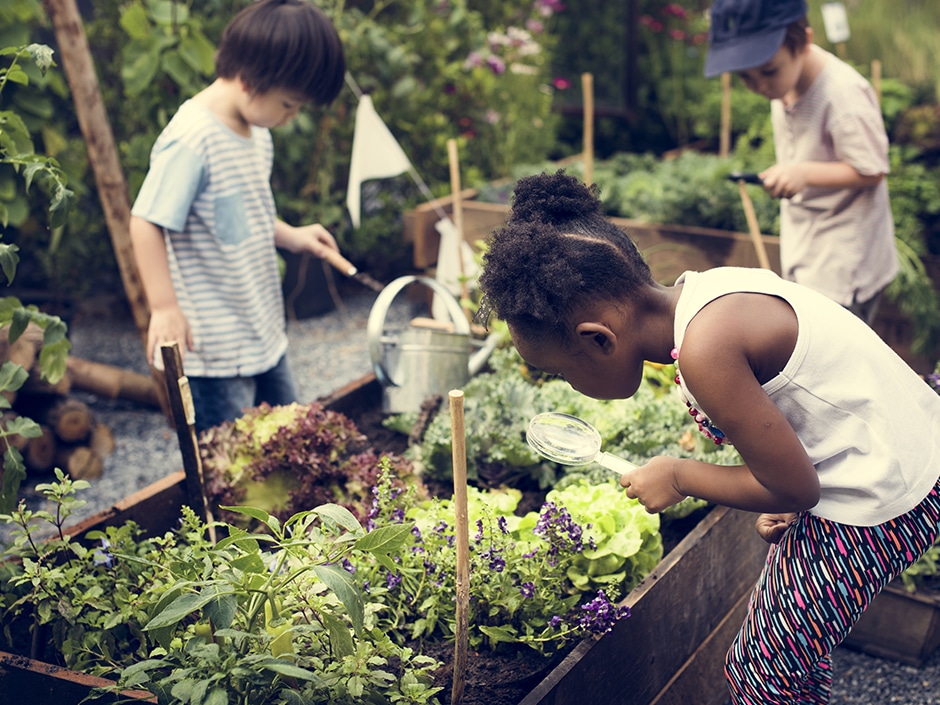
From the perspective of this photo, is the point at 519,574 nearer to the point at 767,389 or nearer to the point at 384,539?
the point at 384,539

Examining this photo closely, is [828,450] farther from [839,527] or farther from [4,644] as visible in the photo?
[4,644]

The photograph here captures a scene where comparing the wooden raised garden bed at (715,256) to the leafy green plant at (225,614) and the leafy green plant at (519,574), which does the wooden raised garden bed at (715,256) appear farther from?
the leafy green plant at (225,614)

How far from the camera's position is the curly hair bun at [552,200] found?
1.53 m

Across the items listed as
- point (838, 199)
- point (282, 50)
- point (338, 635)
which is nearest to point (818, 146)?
point (838, 199)

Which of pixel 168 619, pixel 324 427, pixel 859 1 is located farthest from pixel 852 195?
pixel 859 1

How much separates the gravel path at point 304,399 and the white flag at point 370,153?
1.14m

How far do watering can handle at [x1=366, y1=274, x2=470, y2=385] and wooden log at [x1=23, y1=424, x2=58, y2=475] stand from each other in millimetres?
1742

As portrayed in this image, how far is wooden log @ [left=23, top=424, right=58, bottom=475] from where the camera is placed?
3.52 m

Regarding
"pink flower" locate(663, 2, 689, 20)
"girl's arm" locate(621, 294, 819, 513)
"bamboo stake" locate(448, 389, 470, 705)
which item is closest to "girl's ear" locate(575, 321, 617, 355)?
"girl's arm" locate(621, 294, 819, 513)

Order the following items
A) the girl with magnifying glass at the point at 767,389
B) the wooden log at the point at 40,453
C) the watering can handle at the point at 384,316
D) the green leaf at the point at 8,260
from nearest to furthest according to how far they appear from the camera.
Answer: the girl with magnifying glass at the point at 767,389, the green leaf at the point at 8,260, the watering can handle at the point at 384,316, the wooden log at the point at 40,453

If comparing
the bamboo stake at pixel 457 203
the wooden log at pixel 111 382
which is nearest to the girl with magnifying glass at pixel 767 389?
the bamboo stake at pixel 457 203

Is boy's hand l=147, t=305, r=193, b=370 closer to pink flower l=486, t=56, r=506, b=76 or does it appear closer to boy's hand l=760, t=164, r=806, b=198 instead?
boy's hand l=760, t=164, r=806, b=198

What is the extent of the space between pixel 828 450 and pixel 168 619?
1.14 m

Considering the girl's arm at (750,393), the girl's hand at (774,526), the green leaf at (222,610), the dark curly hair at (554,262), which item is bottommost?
the girl's hand at (774,526)
